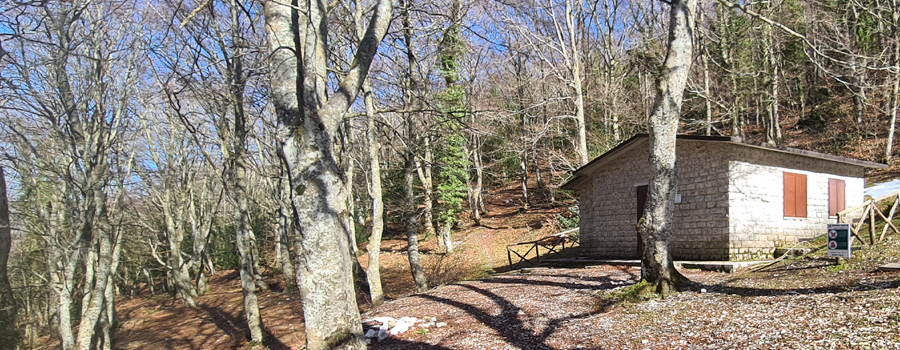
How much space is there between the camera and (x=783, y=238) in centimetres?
1197

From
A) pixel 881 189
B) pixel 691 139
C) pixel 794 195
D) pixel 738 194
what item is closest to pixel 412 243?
pixel 691 139

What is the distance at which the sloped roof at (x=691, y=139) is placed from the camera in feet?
35.3

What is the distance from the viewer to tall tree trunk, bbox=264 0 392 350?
452 cm

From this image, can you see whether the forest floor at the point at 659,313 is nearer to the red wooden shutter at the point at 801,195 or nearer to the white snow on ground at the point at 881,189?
the red wooden shutter at the point at 801,195

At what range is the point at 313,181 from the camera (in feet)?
14.9

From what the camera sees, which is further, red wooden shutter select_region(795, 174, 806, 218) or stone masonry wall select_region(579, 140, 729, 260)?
red wooden shutter select_region(795, 174, 806, 218)

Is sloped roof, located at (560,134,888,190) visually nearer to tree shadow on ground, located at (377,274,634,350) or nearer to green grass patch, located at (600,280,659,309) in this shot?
tree shadow on ground, located at (377,274,634,350)

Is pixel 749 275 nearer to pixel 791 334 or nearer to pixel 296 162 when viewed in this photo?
pixel 791 334

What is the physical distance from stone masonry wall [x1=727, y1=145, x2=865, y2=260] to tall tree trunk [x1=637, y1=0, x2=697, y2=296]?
176 inches

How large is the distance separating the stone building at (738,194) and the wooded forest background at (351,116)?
93.9 inches

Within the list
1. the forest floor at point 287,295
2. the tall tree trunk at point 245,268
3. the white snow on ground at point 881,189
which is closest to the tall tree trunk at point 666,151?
the forest floor at point 287,295

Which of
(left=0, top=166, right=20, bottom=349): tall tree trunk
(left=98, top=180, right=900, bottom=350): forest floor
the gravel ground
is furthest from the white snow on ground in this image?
(left=0, top=166, right=20, bottom=349): tall tree trunk

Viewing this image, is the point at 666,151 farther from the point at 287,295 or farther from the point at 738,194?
the point at 287,295

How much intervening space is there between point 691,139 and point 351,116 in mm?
8075
